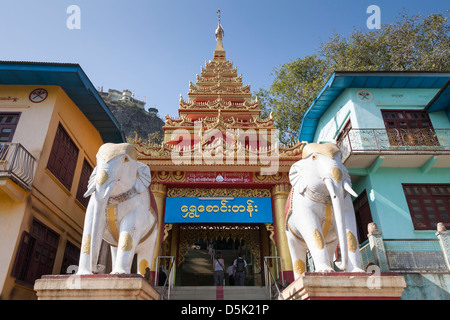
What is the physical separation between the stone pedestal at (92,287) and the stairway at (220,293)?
4.38 meters

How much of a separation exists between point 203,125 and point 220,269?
6178 millimetres

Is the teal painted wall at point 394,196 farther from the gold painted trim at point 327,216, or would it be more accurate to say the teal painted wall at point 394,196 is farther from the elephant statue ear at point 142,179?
the elephant statue ear at point 142,179

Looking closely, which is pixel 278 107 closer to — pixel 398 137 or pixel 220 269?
pixel 398 137

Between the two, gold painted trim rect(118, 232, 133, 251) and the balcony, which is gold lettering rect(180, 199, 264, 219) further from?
gold painted trim rect(118, 232, 133, 251)

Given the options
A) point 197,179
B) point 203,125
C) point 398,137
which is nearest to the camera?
point 197,179

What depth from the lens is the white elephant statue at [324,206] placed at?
4.49 metres

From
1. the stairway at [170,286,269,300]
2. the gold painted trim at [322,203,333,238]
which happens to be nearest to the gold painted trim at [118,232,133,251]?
the gold painted trim at [322,203,333,238]

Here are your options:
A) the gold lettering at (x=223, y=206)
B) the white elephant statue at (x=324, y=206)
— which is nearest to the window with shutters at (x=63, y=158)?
the gold lettering at (x=223, y=206)

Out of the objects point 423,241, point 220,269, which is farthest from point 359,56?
point 220,269

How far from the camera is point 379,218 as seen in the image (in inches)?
412

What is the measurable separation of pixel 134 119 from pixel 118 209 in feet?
182

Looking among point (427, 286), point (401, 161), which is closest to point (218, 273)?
point (427, 286)

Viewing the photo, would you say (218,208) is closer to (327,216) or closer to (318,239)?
(327,216)
